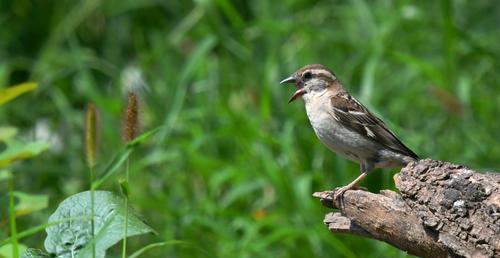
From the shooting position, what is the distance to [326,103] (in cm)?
488

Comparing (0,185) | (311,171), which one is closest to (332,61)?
(311,171)

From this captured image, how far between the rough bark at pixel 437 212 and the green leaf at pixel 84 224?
2.41 ft

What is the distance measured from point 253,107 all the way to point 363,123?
230 centimetres

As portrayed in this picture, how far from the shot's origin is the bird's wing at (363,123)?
4.62m

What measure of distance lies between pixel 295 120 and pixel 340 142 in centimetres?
175

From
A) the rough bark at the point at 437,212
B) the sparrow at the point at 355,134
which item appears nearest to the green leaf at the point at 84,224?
the rough bark at the point at 437,212

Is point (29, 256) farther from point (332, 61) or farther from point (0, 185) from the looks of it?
point (332, 61)

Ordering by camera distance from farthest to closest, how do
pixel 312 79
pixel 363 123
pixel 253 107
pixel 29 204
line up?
1. pixel 253 107
2. pixel 312 79
3. pixel 363 123
4. pixel 29 204

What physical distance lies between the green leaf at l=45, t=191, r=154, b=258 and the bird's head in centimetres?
181

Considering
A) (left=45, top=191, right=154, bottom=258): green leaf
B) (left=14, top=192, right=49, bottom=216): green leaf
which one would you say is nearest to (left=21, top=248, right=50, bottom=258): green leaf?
(left=45, top=191, right=154, bottom=258): green leaf

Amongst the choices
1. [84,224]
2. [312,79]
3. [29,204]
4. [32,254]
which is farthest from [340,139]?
[32,254]

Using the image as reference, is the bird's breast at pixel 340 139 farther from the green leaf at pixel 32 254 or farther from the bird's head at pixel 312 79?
the green leaf at pixel 32 254

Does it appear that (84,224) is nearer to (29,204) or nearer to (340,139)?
(29,204)

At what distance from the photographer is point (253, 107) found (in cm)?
704
